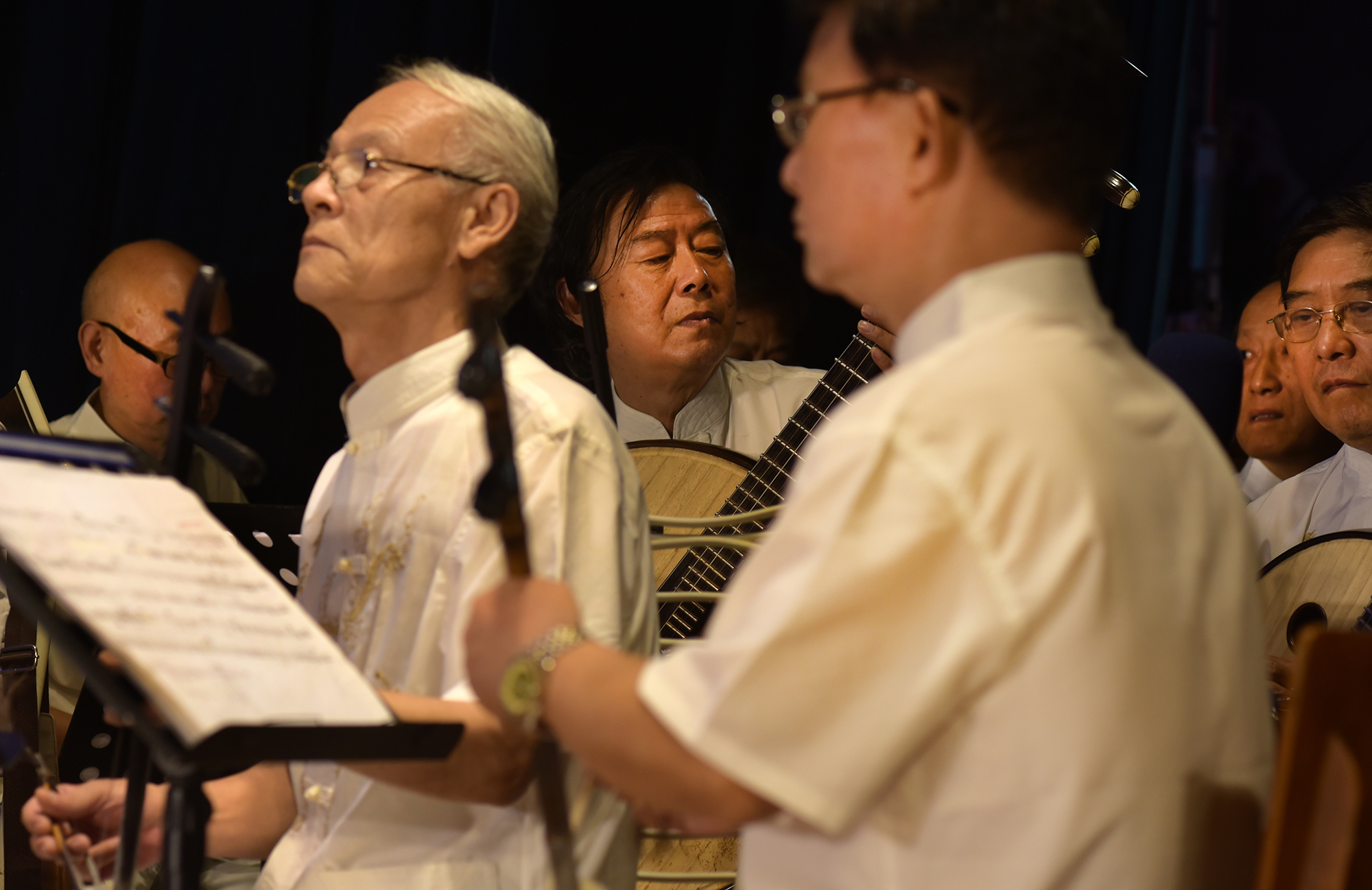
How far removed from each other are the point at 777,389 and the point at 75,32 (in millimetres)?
1854

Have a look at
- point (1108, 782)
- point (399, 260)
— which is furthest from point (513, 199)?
point (1108, 782)

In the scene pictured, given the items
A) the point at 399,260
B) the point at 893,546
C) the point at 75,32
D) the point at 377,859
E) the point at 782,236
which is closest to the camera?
the point at 893,546

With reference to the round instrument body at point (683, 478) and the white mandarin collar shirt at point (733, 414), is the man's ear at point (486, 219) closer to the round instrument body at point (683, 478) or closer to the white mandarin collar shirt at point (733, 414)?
the round instrument body at point (683, 478)

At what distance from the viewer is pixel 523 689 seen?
109 cm

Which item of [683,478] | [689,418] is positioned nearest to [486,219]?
[683,478]

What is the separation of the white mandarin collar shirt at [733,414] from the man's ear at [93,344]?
125 cm

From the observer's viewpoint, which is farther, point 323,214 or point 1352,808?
point 323,214

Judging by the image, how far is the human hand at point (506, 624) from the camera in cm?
112

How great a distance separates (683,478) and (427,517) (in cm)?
90

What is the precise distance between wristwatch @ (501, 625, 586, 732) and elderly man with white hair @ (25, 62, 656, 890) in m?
0.30

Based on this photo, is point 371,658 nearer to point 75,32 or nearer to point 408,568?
point 408,568

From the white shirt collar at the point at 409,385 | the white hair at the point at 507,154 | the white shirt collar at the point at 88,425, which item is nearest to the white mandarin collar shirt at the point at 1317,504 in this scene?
the white hair at the point at 507,154

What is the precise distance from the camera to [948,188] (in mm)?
1096

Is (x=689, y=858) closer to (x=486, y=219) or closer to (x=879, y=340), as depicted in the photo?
(x=879, y=340)
